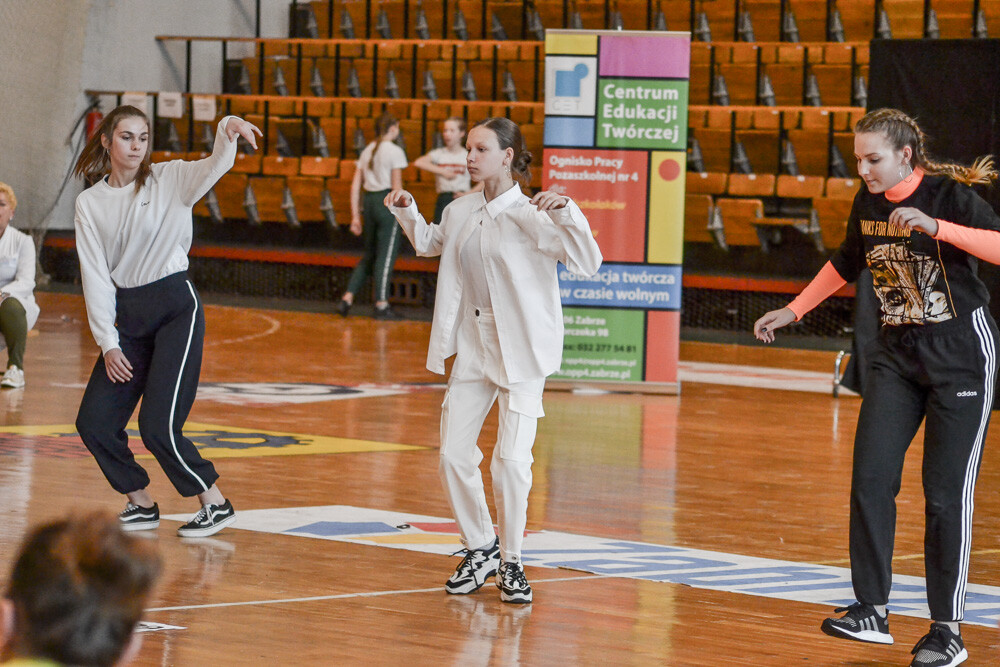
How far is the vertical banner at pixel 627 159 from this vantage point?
31.3ft

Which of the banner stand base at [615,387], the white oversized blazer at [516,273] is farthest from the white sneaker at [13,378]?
the white oversized blazer at [516,273]

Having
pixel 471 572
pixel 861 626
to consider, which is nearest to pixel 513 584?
pixel 471 572

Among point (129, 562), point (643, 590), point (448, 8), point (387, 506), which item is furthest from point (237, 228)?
point (129, 562)

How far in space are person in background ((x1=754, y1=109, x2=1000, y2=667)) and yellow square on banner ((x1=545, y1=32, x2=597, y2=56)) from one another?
18.7 ft

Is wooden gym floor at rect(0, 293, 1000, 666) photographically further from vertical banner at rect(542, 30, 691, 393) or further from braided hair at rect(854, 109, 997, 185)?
braided hair at rect(854, 109, 997, 185)

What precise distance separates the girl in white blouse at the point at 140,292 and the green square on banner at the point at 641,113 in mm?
4764

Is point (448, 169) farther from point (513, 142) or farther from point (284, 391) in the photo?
point (513, 142)

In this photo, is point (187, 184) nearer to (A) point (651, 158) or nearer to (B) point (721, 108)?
(A) point (651, 158)

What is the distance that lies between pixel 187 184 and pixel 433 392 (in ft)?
14.6

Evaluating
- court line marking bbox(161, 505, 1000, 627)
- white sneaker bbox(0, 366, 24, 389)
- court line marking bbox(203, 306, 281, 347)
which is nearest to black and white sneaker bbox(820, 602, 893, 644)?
court line marking bbox(161, 505, 1000, 627)

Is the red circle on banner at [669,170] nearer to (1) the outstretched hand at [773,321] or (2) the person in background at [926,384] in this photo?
(1) the outstretched hand at [773,321]

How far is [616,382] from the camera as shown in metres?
9.88

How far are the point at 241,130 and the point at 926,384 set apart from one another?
7.65ft

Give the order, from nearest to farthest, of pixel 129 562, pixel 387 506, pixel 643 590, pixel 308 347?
1. pixel 129 562
2. pixel 643 590
3. pixel 387 506
4. pixel 308 347
